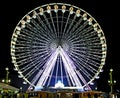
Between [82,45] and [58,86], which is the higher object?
[82,45]

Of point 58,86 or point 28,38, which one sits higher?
point 28,38

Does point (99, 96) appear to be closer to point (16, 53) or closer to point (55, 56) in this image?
point (55, 56)

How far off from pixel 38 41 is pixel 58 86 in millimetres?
6827

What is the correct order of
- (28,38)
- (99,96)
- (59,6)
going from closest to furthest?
1. (99,96)
2. (28,38)
3. (59,6)

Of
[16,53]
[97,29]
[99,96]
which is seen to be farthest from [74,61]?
[99,96]

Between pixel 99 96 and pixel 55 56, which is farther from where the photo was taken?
pixel 55 56

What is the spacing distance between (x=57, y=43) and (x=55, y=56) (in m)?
1.53

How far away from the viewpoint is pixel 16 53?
38531mm

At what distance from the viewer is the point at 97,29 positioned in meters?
37.3

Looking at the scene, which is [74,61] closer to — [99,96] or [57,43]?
[57,43]

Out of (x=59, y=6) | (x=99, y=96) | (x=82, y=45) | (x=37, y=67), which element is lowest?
(x=99, y=96)

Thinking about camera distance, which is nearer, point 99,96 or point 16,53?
point 99,96

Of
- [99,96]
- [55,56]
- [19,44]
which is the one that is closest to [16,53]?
[19,44]

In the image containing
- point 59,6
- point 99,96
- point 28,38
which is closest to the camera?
point 99,96
